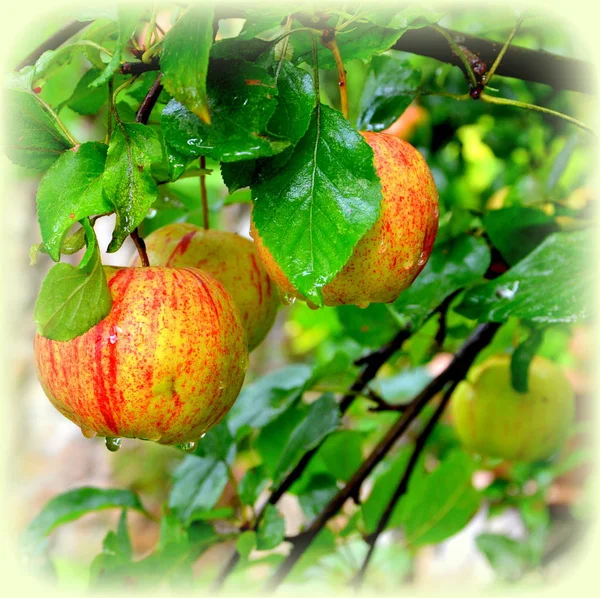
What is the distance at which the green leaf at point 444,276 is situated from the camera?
0.73 metres

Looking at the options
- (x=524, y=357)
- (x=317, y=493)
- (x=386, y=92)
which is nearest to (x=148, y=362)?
(x=386, y=92)

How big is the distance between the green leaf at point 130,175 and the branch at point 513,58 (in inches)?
9.9

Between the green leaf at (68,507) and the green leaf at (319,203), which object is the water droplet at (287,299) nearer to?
the green leaf at (319,203)

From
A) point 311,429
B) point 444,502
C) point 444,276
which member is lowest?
point 444,502

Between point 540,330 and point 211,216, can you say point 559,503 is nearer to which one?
point 540,330

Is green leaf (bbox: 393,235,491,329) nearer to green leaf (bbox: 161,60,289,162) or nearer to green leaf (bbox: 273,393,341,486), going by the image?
green leaf (bbox: 273,393,341,486)

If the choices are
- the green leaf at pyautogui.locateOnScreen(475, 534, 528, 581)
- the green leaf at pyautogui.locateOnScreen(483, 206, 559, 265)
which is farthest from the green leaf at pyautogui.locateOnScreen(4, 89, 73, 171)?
the green leaf at pyautogui.locateOnScreen(475, 534, 528, 581)

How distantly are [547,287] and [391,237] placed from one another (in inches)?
7.0

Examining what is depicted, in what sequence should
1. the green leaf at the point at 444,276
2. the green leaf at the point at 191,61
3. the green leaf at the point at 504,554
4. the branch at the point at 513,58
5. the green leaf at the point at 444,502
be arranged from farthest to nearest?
the green leaf at the point at 504,554 < the green leaf at the point at 444,502 < the green leaf at the point at 444,276 < the branch at the point at 513,58 < the green leaf at the point at 191,61

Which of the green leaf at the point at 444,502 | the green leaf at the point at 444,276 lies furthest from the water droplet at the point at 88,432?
the green leaf at the point at 444,502

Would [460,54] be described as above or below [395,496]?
above

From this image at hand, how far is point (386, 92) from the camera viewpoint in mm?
748

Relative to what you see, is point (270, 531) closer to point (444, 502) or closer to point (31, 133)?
point (444, 502)

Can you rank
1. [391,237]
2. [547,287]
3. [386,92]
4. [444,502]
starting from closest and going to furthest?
[391,237], [547,287], [386,92], [444,502]
